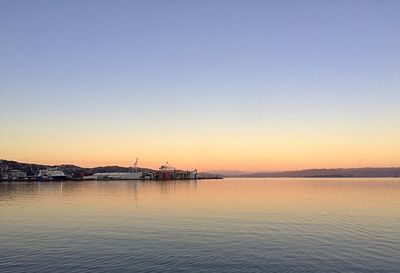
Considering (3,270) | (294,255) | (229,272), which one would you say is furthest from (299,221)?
(3,270)

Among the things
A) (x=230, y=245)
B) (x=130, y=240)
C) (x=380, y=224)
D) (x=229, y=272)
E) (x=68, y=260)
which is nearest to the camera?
(x=229, y=272)

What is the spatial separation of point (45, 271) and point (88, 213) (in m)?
41.6

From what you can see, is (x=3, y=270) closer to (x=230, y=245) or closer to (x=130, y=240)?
(x=130, y=240)

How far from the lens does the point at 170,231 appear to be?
48969 mm

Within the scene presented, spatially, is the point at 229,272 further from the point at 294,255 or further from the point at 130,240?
the point at 130,240

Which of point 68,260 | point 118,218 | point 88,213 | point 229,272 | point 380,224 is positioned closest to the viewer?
point 229,272

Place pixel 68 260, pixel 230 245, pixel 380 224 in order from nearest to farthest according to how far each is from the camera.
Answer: pixel 68 260
pixel 230 245
pixel 380 224

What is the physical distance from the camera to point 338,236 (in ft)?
155

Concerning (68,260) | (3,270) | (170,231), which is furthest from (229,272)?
(170,231)

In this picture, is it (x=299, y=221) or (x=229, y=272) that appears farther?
(x=299, y=221)

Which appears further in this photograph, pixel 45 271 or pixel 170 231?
pixel 170 231

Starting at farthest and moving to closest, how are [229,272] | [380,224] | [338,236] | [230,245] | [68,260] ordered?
[380,224] < [338,236] < [230,245] < [68,260] < [229,272]

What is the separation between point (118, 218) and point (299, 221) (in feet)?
94.3

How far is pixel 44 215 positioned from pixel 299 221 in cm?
4233
